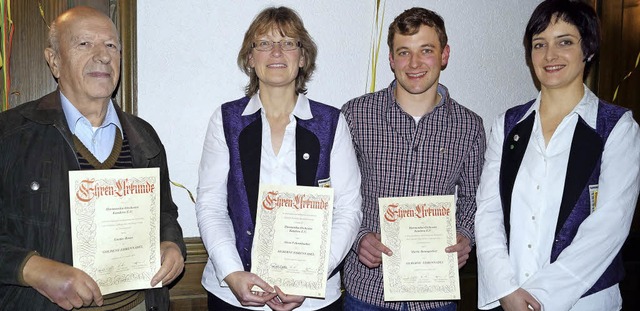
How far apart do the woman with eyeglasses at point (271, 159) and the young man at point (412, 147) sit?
0.16 m

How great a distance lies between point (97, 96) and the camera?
1.92m

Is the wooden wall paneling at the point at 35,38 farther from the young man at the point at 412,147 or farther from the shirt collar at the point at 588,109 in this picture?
the shirt collar at the point at 588,109

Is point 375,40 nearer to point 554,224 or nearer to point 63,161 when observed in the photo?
point 554,224

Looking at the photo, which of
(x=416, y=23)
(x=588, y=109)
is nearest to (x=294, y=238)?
(x=416, y=23)

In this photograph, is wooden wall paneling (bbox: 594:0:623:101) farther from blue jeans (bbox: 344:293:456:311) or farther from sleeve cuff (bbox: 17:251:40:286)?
sleeve cuff (bbox: 17:251:40:286)

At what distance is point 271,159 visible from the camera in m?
2.11

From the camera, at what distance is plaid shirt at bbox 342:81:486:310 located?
7.45 ft

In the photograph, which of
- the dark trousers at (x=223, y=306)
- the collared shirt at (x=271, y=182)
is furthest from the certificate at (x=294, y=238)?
the dark trousers at (x=223, y=306)

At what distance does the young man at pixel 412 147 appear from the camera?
2266 millimetres

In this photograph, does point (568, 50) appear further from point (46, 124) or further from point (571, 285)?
point (46, 124)

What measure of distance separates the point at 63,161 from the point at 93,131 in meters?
0.15

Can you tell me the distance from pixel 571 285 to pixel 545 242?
0.17 m

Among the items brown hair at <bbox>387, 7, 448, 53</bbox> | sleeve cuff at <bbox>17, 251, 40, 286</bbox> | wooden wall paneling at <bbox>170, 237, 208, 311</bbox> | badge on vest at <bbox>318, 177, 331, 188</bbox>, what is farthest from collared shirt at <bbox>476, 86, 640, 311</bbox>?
sleeve cuff at <bbox>17, 251, 40, 286</bbox>

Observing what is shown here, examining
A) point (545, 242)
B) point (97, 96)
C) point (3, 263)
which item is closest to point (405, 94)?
point (545, 242)
